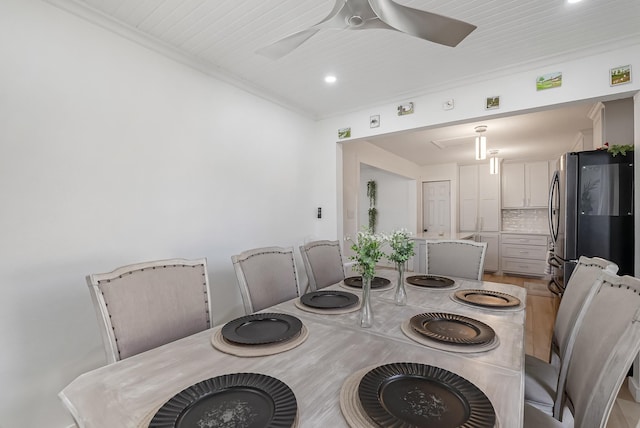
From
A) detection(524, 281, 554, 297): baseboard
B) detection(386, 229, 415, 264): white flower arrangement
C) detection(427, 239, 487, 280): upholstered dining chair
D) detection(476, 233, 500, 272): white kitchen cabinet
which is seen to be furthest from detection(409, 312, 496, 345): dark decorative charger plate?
detection(476, 233, 500, 272): white kitchen cabinet

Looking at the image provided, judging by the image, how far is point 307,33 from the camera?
4.66 feet

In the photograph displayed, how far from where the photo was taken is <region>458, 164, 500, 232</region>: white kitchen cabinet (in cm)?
627

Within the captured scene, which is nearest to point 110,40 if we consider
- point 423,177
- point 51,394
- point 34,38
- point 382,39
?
point 34,38

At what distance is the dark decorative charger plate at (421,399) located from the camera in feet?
2.28

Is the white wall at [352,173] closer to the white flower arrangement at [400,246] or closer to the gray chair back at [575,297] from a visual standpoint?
the white flower arrangement at [400,246]

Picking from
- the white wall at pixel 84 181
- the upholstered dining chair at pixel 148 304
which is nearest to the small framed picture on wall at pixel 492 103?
the white wall at pixel 84 181

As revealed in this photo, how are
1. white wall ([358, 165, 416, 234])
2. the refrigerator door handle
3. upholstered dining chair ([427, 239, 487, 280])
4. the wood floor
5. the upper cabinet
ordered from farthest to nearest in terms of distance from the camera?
white wall ([358, 165, 416, 234])
the upper cabinet
the refrigerator door handle
upholstered dining chair ([427, 239, 487, 280])
the wood floor

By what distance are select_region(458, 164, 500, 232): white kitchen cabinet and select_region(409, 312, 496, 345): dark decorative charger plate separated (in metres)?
5.74

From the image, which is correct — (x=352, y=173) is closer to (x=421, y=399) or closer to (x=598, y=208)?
(x=598, y=208)

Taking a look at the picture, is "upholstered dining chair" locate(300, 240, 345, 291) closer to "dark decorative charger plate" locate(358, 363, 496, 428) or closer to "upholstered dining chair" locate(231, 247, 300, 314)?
"upholstered dining chair" locate(231, 247, 300, 314)

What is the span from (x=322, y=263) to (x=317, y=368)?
1.41 meters

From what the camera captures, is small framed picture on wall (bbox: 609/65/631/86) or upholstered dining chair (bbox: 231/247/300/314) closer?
upholstered dining chair (bbox: 231/247/300/314)

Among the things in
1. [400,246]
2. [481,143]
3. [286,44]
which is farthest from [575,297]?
[481,143]

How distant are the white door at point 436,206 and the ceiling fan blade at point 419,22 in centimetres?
584
